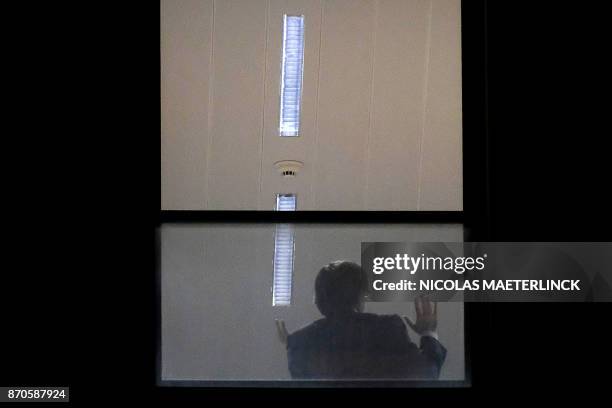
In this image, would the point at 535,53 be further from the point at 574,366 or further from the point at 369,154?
the point at 369,154

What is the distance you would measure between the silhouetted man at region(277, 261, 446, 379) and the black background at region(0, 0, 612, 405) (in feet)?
0.15

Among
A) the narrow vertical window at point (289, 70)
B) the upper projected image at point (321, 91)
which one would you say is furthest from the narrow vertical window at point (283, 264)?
the narrow vertical window at point (289, 70)

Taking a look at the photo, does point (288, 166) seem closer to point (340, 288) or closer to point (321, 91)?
point (321, 91)

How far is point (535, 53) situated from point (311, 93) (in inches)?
86.5

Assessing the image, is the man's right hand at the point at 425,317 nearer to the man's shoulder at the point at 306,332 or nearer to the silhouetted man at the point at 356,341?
the silhouetted man at the point at 356,341

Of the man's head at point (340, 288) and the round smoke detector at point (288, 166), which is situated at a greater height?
the round smoke detector at point (288, 166)

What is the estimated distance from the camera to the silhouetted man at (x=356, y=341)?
156cm

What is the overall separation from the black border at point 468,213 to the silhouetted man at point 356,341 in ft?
0.07

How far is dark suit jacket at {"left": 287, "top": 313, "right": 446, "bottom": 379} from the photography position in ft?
5.12

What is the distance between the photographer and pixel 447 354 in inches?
61.1

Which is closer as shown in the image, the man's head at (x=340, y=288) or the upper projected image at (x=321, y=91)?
the man's head at (x=340, y=288)

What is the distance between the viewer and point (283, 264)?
163 cm

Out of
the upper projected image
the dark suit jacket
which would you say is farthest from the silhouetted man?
the upper projected image

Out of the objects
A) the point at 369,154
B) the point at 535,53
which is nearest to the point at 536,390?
the point at 535,53
